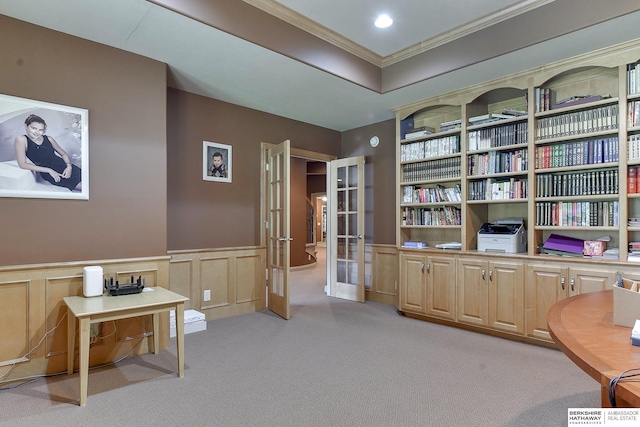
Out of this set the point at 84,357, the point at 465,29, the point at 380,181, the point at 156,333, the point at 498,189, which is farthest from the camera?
the point at 380,181

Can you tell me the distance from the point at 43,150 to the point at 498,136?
4.12m

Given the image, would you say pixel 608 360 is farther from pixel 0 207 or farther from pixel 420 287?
pixel 0 207

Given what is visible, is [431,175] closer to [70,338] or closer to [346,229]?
[346,229]

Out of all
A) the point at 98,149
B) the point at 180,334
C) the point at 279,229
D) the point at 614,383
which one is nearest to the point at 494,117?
the point at 279,229

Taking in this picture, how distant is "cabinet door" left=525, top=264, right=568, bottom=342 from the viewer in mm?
3176

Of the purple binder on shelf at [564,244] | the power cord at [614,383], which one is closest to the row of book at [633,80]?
the purple binder on shelf at [564,244]

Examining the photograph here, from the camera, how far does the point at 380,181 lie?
5215 millimetres

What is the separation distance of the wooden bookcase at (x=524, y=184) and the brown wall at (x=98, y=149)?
287 cm

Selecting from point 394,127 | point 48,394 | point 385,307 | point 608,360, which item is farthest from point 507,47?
point 48,394

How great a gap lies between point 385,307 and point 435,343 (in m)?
1.48

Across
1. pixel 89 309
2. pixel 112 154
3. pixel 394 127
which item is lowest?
pixel 89 309

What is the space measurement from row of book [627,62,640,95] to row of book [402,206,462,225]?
1.84 m

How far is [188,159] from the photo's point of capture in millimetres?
4055

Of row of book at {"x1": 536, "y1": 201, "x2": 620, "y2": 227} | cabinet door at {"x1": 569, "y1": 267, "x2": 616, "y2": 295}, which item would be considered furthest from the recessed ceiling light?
cabinet door at {"x1": 569, "y1": 267, "x2": 616, "y2": 295}
